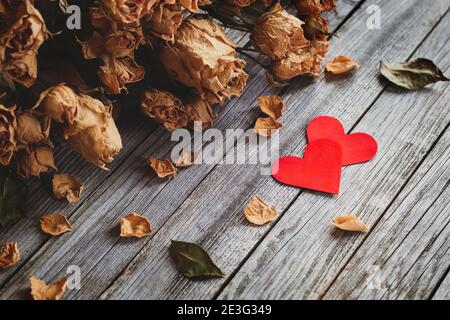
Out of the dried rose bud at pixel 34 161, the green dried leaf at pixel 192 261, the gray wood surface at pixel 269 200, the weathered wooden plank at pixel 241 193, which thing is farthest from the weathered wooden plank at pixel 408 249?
the dried rose bud at pixel 34 161

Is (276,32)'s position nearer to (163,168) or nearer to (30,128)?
(163,168)

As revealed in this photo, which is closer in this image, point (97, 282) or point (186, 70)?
point (97, 282)

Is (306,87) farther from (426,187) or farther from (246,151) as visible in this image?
(426,187)

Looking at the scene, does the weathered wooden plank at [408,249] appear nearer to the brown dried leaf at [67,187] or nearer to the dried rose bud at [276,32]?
the dried rose bud at [276,32]

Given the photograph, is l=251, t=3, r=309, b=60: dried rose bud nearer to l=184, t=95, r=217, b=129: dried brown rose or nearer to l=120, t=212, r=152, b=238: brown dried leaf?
l=184, t=95, r=217, b=129: dried brown rose

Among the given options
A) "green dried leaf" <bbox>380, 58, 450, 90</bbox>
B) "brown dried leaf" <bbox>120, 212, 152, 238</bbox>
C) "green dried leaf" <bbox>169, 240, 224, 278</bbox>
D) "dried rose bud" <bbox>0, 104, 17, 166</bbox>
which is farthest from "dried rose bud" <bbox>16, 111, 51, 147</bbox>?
"green dried leaf" <bbox>380, 58, 450, 90</bbox>
